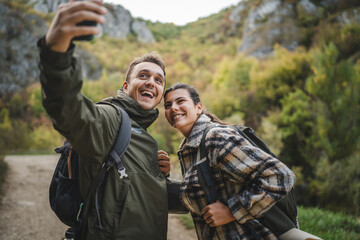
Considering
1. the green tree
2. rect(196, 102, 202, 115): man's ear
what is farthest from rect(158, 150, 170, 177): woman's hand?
the green tree

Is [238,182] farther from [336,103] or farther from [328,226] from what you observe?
[336,103]

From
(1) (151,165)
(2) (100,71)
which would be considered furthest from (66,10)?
(2) (100,71)

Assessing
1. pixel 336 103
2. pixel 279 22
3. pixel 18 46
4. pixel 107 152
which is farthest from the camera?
pixel 18 46

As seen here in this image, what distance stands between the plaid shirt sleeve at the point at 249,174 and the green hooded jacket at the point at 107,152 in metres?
0.47

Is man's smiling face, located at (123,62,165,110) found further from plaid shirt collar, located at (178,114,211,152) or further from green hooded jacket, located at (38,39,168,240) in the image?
plaid shirt collar, located at (178,114,211,152)

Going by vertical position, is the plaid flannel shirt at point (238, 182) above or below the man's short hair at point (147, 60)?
below

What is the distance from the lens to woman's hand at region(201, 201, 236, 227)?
141 cm

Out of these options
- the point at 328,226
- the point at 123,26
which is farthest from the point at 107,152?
the point at 123,26

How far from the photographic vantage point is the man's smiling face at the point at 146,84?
1789 mm

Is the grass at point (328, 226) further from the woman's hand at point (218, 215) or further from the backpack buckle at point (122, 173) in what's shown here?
the backpack buckle at point (122, 173)

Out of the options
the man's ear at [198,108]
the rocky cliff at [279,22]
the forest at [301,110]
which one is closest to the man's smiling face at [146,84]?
the man's ear at [198,108]

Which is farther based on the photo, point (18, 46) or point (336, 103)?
point (18, 46)

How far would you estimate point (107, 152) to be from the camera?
127cm

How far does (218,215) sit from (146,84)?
1112 millimetres
